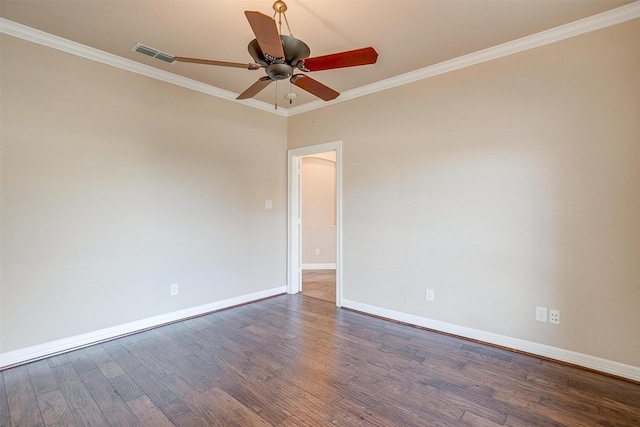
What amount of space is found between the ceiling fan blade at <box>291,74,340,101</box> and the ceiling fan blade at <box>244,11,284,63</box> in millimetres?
326

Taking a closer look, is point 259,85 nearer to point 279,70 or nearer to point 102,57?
point 279,70

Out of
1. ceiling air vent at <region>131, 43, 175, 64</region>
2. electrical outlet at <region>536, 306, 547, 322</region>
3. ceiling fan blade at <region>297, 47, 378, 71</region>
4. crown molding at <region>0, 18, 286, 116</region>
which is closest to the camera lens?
ceiling fan blade at <region>297, 47, 378, 71</region>

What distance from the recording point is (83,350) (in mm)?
2723

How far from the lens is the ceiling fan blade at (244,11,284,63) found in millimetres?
1416

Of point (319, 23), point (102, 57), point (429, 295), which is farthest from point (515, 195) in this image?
point (102, 57)

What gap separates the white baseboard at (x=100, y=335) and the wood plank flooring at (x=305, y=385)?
89 millimetres

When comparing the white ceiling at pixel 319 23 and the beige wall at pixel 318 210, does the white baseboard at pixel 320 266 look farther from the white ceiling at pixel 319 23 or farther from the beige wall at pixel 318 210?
the white ceiling at pixel 319 23

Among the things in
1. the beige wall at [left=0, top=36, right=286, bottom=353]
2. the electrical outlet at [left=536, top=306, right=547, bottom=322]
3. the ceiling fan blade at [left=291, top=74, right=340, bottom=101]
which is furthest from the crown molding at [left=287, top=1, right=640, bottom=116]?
the electrical outlet at [left=536, top=306, right=547, bottom=322]

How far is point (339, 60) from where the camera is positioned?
75.2 inches

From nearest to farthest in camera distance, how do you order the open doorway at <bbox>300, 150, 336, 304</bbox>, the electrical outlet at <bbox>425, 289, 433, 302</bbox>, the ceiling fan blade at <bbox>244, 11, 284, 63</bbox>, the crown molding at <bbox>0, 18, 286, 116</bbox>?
the ceiling fan blade at <bbox>244, 11, 284, 63</bbox> → the crown molding at <bbox>0, 18, 286, 116</bbox> → the electrical outlet at <bbox>425, 289, 433, 302</bbox> → the open doorway at <bbox>300, 150, 336, 304</bbox>

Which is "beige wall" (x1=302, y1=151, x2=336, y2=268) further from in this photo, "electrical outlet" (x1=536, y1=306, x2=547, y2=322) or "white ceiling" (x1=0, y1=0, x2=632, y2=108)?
"electrical outlet" (x1=536, y1=306, x2=547, y2=322)

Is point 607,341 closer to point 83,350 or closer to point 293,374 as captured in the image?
point 293,374

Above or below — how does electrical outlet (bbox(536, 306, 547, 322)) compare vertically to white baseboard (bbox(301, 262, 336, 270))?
above

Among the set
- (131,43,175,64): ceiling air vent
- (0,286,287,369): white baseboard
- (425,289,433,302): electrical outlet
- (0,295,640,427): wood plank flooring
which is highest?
(131,43,175,64): ceiling air vent
